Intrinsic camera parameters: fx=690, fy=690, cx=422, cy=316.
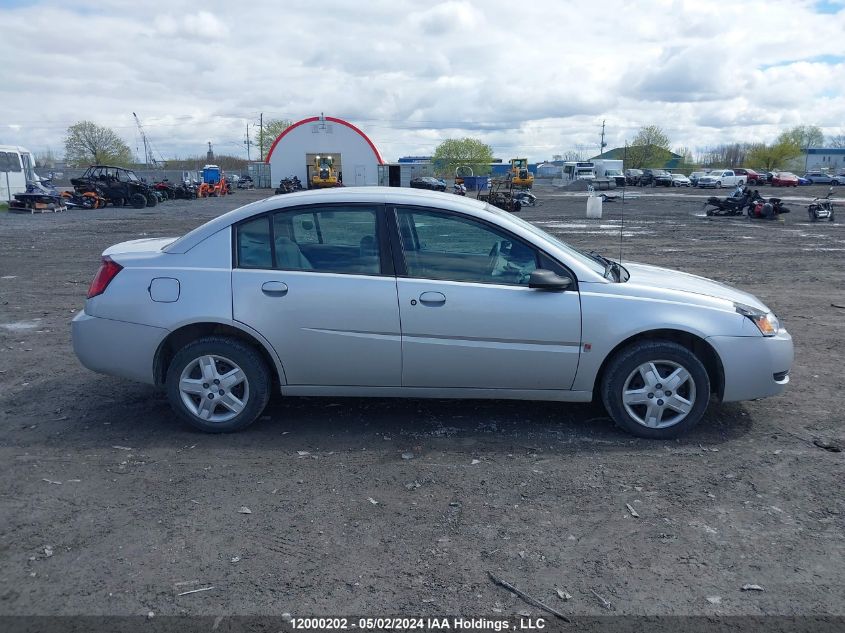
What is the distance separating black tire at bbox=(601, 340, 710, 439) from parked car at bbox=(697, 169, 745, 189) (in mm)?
64008

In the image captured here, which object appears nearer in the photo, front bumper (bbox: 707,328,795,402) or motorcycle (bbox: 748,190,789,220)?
front bumper (bbox: 707,328,795,402)

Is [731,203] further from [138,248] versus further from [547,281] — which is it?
[138,248]

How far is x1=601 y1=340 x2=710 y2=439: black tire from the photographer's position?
15.3 ft

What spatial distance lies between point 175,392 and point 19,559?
1.63m

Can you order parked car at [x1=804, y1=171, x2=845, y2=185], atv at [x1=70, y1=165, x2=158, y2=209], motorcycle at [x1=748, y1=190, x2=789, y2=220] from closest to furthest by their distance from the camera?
motorcycle at [x1=748, y1=190, x2=789, y2=220]
atv at [x1=70, y1=165, x2=158, y2=209]
parked car at [x1=804, y1=171, x2=845, y2=185]

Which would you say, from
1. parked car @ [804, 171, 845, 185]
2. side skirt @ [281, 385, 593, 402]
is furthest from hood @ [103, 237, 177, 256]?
parked car @ [804, 171, 845, 185]

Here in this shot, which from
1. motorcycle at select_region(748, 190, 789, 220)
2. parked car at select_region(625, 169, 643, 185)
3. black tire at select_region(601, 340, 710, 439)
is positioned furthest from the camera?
parked car at select_region(625, 169, 643, 185)

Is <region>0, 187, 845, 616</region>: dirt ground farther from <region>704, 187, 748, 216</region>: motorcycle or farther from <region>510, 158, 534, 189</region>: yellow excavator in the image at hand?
<region>510, 158, 534, 189</region>: yellow excavator

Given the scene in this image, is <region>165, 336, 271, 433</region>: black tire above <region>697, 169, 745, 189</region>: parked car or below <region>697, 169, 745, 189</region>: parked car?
below

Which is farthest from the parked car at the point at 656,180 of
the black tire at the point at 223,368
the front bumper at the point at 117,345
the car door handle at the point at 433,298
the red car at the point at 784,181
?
the front bumper at the point at 117,345

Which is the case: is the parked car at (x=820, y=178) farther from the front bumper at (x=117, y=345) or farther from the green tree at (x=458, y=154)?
the front bumper at (x=117, y=345)

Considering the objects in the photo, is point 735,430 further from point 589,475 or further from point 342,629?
point 342,629

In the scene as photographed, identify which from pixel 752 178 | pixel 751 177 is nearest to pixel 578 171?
pixel 751 177

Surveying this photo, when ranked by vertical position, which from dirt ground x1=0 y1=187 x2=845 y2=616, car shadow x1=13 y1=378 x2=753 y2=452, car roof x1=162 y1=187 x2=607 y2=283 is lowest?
dirt ground x1=0 y1=187 x2=845 y2=616
